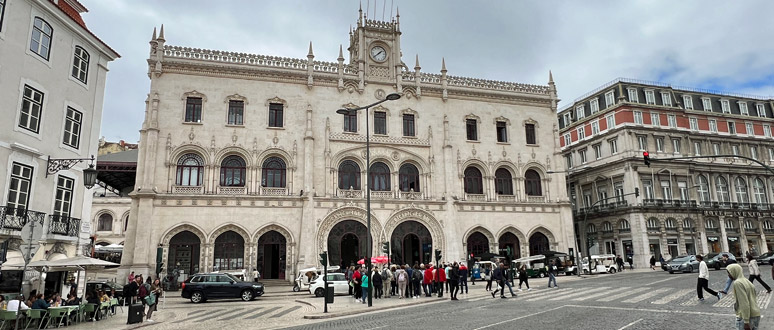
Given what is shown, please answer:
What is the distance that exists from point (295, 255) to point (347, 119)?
34.7ft

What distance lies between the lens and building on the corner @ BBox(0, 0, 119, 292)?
16953 mm

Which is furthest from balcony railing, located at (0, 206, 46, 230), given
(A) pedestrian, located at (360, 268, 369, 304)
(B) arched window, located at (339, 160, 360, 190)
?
(B) arched window, located at (339, 160, 360, 190)

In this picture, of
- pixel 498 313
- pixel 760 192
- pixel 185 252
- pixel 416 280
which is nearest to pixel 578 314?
pixel 498 313

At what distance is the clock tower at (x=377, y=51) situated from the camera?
37.9 meters

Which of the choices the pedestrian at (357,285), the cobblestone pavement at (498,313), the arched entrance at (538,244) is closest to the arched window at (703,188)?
the arched entrance at (538,244)

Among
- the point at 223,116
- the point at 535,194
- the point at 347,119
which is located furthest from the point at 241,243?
the point at 535,194

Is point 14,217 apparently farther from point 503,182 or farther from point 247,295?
point 503,182

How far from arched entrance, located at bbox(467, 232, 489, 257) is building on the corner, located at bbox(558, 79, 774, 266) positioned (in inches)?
548

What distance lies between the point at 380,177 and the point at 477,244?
9.14 m

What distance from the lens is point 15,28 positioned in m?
17.5

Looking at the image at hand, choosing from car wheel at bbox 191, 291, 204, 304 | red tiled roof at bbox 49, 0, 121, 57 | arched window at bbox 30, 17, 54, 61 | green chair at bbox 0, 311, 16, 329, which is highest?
red tiled roof at bbox 49, 0, 121, 57

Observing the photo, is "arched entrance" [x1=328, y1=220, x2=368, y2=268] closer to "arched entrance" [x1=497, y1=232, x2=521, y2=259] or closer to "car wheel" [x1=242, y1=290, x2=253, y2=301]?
"car wheel" [x1=242, y1=290, x2=253, y2=301]

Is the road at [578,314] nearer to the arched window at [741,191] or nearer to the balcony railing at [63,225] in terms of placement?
the balcony railing at [63,225]

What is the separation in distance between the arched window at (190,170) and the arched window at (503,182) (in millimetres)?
21946
